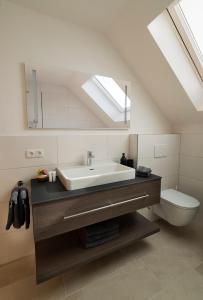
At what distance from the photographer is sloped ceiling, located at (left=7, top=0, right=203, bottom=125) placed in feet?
4.33

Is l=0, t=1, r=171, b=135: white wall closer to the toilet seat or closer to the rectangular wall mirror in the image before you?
the rectangular wall mirror

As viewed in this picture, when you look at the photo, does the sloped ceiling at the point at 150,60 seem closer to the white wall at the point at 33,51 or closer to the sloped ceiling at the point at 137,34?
the sloped ceiling at the point at 137,34

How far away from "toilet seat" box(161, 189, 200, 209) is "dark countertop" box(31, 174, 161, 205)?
0.56m

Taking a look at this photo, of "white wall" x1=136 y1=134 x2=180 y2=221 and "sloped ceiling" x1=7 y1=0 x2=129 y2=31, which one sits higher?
"sloped ceiling" x1=7 y1=0 x2=129 y2=31

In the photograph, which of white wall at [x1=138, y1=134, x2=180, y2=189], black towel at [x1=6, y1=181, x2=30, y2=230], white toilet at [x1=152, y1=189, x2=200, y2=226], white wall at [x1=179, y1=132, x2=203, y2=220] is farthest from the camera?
white wall at [x1=179, y1=132, x2=203, y2=220]

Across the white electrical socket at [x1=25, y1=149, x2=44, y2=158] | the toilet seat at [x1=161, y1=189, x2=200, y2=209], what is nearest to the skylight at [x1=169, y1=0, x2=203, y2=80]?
the toilet seat at [x1=161, y1=189, x2=200, y2=209]

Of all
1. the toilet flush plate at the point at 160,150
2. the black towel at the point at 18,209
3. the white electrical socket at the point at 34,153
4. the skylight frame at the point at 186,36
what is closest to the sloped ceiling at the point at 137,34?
the skylight frame at the point at 186,36

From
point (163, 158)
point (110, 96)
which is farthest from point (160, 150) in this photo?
point (110, 96)

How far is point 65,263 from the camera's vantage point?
1.25m

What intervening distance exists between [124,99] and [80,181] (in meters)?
1.14

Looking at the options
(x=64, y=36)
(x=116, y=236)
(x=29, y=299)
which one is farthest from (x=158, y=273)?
(x=64, y=36)

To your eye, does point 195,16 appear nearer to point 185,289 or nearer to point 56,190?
point 56,190

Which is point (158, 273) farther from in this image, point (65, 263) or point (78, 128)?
point (78, 128)

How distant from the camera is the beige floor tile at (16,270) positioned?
1.36 meters
